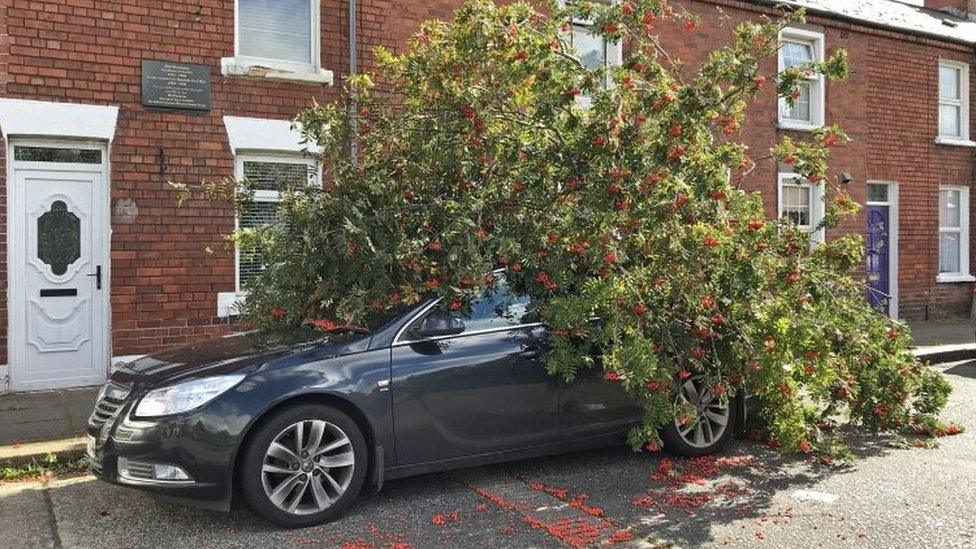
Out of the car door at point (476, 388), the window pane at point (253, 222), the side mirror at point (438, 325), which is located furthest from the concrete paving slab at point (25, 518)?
the window pane at point (253, 222)

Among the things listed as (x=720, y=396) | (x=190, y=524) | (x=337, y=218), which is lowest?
(x=190, y=524)

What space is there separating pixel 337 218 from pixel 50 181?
4.30m

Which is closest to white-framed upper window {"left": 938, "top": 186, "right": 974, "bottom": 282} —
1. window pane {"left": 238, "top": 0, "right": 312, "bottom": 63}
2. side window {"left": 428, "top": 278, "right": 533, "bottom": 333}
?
window pane {"left": 238, "top": 0, "right": 312, "bottom": 63}

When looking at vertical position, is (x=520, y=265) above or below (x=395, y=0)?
below

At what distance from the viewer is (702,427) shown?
5949 mm

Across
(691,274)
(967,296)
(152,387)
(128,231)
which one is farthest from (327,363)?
(967,296)

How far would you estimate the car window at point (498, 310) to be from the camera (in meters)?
5.29

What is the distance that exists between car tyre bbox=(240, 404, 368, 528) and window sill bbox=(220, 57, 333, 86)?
5450 millimetres

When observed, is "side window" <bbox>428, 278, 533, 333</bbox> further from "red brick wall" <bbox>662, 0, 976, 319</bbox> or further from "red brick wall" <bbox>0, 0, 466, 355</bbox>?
"red brick wall" <bbox>662, 0, 976, 319</bbox>

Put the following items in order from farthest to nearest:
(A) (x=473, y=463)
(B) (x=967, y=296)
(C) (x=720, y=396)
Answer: (B) (x=967, y=296)
(C) (x=720, y=396)
(A) (x=473, y=463)

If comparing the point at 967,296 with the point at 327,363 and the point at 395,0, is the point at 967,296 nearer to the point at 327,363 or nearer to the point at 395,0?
the point at 395,0

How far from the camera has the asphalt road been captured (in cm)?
446

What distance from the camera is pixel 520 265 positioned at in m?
5.37

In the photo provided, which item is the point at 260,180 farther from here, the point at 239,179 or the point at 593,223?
the point at 593,223
